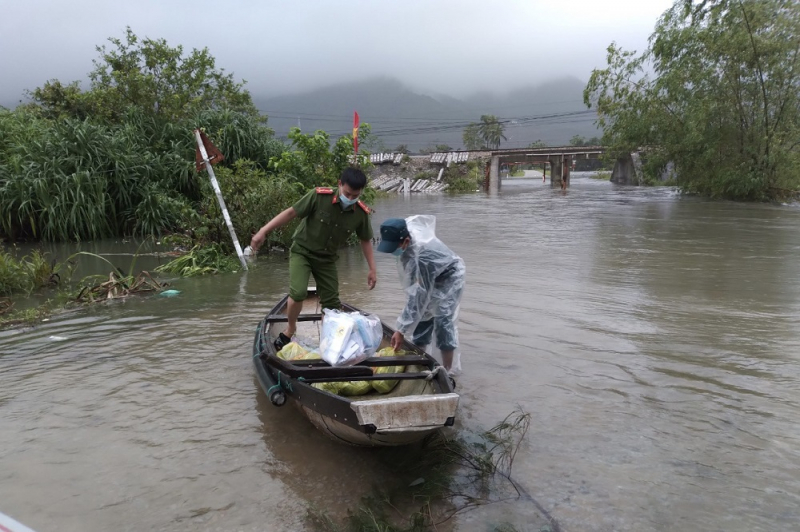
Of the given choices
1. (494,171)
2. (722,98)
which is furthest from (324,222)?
(494,171)

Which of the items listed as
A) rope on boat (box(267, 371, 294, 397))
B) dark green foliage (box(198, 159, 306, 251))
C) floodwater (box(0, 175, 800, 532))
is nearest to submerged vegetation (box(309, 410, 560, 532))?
floodwater (box(0, 175, 800, 532))

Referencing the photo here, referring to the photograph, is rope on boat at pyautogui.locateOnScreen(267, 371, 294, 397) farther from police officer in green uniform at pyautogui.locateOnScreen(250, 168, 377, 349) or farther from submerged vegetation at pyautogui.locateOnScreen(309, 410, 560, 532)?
police officer in green uniform at pyautogui.locateOnScreen(250, 168, 377, 349)

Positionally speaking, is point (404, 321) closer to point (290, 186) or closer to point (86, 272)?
point (290, 186)

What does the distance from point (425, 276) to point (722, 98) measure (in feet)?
81.5

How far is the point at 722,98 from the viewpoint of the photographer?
76.9 ft

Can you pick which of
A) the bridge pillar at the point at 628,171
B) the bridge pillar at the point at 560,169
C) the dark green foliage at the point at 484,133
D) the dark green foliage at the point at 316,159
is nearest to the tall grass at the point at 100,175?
the dark green foliage at the point at 316,159

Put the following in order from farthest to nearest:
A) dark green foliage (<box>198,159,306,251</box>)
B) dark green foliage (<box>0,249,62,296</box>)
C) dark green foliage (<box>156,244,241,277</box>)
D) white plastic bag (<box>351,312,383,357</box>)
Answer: dark green foliage (<box>198,159,306,251</box>), dark green foliage (<box>156,244,241,277</box>), dark green foliage (<box>0,249,62,296</box>), white plastic bag (<box>351,312,383,357</box>)

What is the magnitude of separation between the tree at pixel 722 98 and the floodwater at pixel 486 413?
59.2 feet

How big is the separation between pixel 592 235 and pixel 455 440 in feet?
39.6

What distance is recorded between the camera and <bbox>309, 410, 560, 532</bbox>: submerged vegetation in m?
2.83

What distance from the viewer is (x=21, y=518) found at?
2914 mm

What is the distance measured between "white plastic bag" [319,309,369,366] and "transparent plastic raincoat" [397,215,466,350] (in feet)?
1.66

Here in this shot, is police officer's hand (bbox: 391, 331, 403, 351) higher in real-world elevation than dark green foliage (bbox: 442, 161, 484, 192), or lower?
lower

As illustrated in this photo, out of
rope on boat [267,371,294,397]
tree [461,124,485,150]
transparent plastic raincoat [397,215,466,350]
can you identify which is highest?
tree [461,124,485,150]
